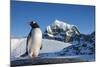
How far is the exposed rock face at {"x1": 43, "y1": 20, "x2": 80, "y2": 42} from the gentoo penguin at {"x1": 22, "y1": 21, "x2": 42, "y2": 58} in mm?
75

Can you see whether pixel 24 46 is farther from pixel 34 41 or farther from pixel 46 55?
pixel 46 55

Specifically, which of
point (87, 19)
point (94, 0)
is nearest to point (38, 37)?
point (87, 19)

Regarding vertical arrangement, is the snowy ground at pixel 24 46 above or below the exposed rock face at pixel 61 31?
below

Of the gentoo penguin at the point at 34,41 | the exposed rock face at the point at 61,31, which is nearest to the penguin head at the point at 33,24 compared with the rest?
the gentoo penguin at the point at 34,41

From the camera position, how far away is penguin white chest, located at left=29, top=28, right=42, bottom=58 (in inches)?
95.5

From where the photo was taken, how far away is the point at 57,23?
253 cm

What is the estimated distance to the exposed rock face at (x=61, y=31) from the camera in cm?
250

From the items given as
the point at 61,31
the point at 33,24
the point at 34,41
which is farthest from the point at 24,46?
the point at 61,31

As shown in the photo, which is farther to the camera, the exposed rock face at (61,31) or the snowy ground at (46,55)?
the exposed rock face at (61,31)

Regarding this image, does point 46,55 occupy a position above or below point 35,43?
below

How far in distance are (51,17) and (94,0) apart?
22.0 inches

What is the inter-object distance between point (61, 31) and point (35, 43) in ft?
1.01

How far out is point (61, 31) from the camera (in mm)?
2555

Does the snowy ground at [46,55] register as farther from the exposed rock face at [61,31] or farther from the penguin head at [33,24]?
the penguin head at [33,24]
